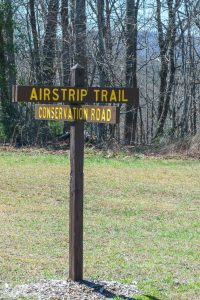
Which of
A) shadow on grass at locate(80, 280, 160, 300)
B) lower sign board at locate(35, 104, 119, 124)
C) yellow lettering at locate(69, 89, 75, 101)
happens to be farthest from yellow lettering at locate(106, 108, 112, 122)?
shadow on grass at locate(80, 280, 160, 300)

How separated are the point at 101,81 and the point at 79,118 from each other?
18.5m

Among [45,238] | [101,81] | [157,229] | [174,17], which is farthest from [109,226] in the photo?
[174,17]

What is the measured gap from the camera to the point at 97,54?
2502cm

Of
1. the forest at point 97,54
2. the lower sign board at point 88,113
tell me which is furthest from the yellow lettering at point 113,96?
the forest at point 97,54

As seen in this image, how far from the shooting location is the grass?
7.38 metres

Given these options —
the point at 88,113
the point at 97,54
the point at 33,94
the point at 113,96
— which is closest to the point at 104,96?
the point at 113,96

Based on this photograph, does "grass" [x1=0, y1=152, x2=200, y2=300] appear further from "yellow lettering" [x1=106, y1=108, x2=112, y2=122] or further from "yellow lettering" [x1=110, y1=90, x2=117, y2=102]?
"yellow lettering" [x1=110, y1=90, x2=117, y2=102]

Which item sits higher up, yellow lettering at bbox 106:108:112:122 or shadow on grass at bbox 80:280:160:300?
yellow lettering at bbox 106:108:112:122

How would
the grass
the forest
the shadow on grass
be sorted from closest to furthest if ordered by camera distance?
the shadow on grass → the grass → the forest

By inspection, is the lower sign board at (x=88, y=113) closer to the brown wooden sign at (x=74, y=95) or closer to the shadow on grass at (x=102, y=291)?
the brown wooden sign at (x=74, y=95)

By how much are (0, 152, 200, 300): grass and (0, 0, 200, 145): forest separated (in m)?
5.99

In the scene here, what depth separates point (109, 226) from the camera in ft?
34.5

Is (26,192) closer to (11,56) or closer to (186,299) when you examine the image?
(186,299)

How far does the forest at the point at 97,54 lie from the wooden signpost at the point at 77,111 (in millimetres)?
16993
